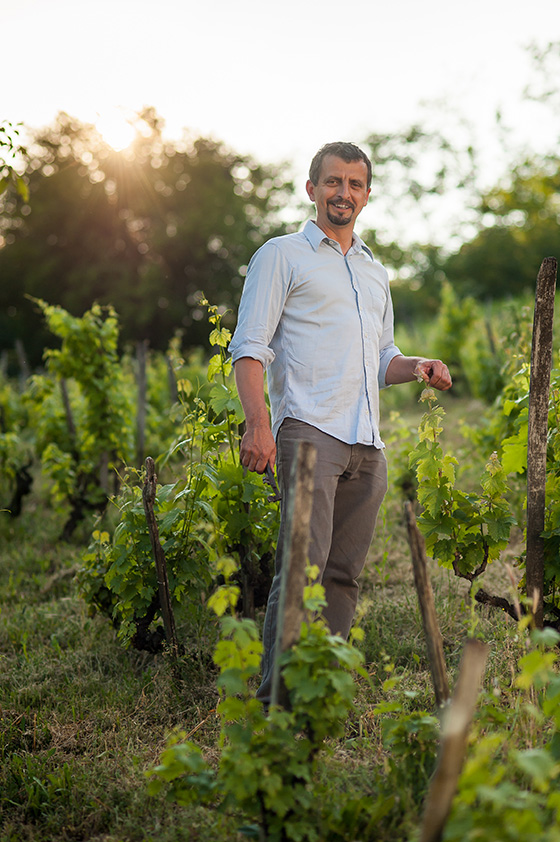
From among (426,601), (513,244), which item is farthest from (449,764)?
(513,244)

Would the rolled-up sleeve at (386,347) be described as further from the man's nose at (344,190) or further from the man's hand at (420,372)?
the man's nose at (344,190)

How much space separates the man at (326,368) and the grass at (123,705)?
30 centimetres

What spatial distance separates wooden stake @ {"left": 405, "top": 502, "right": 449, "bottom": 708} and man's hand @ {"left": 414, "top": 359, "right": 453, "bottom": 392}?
0.94 meters

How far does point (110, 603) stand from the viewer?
355 centimetres

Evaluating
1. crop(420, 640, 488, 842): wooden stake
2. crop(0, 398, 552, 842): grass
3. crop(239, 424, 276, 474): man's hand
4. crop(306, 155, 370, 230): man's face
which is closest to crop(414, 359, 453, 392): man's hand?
crop(306, 155, 370, 230): man's face

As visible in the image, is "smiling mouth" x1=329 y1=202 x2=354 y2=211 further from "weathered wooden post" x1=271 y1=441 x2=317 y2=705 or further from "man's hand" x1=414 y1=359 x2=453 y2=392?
"weathered wooden post" x1=271 y1=441 x2=317 y2=705

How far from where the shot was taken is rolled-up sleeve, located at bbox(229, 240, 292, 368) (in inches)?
95.9

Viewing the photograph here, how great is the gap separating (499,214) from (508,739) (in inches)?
1336

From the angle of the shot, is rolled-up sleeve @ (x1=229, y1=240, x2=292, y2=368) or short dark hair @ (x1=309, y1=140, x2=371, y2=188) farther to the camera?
short dark hair @ (x1=309, y1=140, x2=371, y2=188)

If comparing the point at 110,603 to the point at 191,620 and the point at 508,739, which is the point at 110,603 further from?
the point at 508,739

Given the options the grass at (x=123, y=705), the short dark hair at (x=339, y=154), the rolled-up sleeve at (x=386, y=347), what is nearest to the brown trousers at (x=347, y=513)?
the grass at (x=123, y=705)

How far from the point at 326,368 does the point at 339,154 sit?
0.80 metres

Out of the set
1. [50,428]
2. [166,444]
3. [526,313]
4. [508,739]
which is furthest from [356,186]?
[166,444]

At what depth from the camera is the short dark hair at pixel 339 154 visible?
262cm
